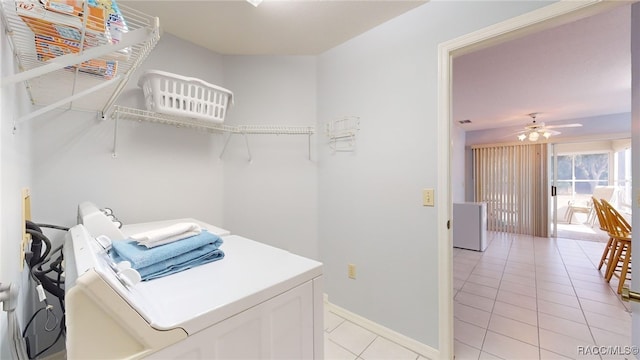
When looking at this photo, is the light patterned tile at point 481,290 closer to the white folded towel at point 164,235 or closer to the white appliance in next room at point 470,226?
the white appliance in next room at point 470,226

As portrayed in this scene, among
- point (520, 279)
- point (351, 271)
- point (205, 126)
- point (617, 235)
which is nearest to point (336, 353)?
point (351, 271)

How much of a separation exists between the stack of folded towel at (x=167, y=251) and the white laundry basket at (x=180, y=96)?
96cm

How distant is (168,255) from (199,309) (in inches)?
11.8

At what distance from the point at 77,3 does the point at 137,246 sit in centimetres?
73

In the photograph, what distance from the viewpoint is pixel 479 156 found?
620 cm

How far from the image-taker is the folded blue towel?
757mm

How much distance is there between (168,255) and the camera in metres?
0.81

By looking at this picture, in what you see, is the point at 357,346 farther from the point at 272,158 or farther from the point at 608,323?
the point at 608,323

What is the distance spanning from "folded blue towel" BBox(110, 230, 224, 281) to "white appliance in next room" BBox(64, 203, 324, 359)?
3 centimetres

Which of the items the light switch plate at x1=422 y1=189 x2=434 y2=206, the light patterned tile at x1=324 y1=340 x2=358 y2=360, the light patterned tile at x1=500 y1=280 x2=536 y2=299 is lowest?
the light patterned tile at x1=500 y1=280 x2=536 y2=299

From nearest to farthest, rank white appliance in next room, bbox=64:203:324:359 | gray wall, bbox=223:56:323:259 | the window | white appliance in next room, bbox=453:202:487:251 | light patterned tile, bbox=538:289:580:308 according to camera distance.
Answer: white appliance in next room, bbox=64:203:324:359
gray wall, bbox=223:56:323:259
light patterned tile, bbox=538:289:580:308
white appliance in next room, bbox=453:202:487:251
the window

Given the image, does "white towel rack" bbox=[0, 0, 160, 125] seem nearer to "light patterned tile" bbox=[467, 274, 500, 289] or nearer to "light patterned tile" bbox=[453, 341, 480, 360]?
"light patterned tile" bbox=[453, 341, 480, 360]

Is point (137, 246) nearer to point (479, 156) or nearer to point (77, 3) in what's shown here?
point (77, 3)

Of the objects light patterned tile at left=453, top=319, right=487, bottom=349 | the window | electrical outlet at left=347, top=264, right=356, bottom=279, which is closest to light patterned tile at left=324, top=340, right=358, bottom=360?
electrical outlet at left=347, top=264, right=356, bottom=279
